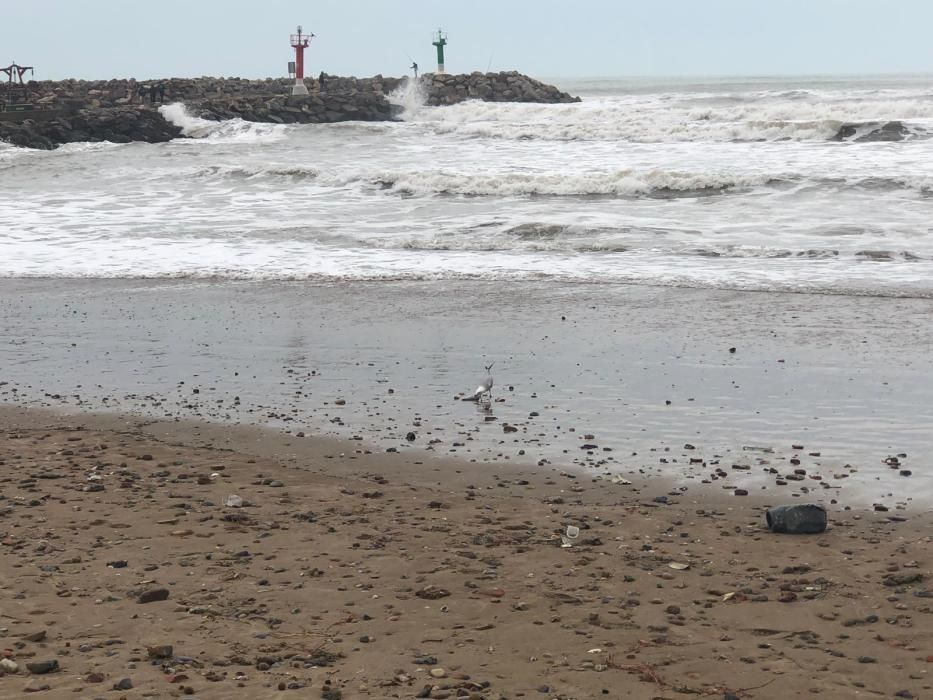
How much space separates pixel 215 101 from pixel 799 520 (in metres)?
45.6

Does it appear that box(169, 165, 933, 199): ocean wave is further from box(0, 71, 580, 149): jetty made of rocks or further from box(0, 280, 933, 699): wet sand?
box(0, 71, 580, 149): jetty made of rocks

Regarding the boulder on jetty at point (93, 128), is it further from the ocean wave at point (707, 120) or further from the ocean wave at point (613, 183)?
the ocean wave at point (613, 183)

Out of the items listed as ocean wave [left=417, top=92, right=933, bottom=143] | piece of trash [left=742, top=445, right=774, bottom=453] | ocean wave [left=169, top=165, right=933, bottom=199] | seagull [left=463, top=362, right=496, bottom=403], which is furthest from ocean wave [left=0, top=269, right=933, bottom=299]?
ocean wave [left=417, top=92, right=933, bottom=143]

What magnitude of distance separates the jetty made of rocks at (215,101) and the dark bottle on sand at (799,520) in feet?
118

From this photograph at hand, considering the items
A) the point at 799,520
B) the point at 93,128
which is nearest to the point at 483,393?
the point at 799,520

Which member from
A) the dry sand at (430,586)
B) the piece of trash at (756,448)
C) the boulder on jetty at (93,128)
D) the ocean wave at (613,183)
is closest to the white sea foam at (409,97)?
the boulder on jetty at (93,128)

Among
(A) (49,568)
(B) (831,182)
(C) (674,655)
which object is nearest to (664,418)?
(C) (674,655)

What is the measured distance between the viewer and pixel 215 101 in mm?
47750

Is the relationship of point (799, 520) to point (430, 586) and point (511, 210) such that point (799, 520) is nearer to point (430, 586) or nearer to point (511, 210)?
point (430, 586)

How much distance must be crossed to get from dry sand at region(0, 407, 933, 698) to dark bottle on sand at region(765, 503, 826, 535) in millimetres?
57

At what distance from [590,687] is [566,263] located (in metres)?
9.99

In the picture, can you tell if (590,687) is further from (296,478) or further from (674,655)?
(296,478)

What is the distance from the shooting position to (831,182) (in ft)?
64.3

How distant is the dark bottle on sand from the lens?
4.94m
